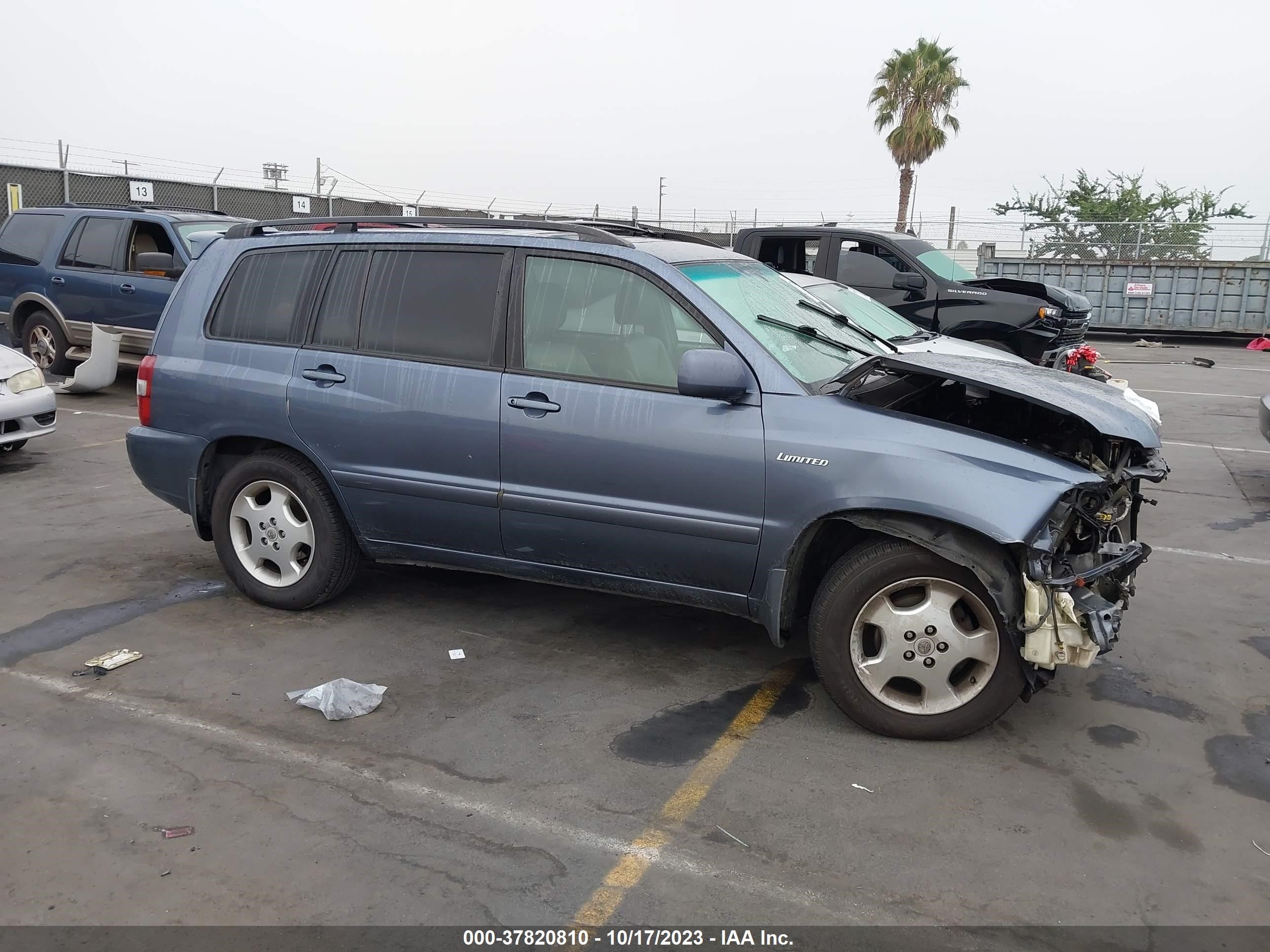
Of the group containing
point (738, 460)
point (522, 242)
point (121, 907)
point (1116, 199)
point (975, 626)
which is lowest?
point (121, 907)

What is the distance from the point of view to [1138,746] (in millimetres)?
3826

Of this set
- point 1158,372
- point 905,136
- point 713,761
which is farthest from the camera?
point 905,136

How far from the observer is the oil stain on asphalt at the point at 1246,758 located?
11.6 feet

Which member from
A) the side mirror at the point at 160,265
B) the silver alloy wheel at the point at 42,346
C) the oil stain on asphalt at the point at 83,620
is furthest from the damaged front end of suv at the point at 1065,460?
the silver alloy wheel at the point at 42,346

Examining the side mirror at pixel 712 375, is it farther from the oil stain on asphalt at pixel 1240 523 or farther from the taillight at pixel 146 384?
the oil stain on asphalt at pixel 1240 523

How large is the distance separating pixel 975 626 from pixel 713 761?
1.08 metres

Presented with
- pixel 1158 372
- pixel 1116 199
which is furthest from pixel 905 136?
pixel 1158 372

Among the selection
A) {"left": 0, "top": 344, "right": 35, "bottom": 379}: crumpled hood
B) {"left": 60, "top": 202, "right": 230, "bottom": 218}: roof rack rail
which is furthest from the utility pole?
{"left": 0, "top": 344, "right": 35, "bottom": 379}: crumpled hood

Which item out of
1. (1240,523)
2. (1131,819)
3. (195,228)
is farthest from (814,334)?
(195,228)

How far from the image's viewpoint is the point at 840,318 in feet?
16.3

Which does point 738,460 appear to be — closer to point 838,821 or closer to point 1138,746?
point 838,821

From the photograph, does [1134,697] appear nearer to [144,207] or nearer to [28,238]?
[28,238]

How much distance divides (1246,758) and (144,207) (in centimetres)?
1310

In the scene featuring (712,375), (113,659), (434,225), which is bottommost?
(113,659)
